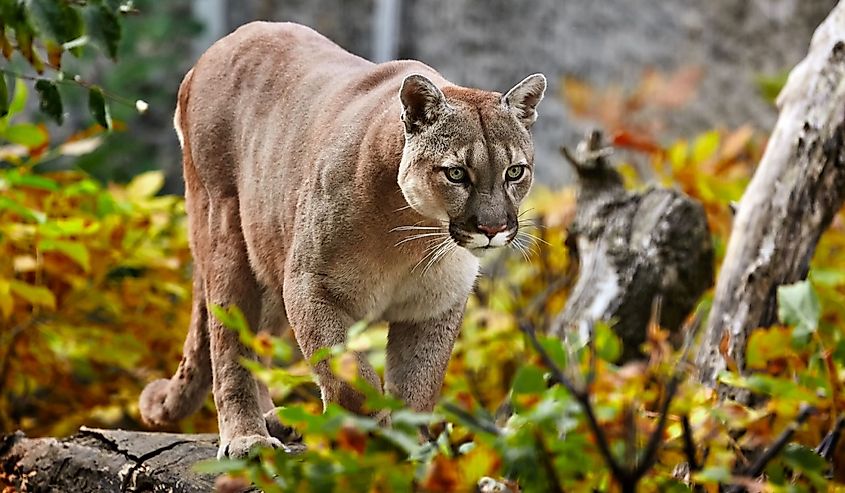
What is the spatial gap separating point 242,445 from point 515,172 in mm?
957

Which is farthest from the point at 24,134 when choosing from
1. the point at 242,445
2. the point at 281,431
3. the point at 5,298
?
the point at 242,445

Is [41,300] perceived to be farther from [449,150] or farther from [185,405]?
[449,150]

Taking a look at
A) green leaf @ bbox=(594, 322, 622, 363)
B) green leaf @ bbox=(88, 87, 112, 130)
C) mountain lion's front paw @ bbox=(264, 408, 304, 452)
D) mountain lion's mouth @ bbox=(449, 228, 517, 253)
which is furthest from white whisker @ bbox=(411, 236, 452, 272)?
green leaf @ bbox=(88, 87, 112, 130)

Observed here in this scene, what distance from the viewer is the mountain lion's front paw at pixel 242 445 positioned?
2.89m

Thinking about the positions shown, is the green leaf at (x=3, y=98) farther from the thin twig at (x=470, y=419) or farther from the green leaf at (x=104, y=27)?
the thin twig at (x=470, y=419)

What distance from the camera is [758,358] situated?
2621 millimetres

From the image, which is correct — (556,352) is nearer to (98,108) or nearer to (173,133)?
(98,108)

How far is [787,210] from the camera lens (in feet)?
12.5

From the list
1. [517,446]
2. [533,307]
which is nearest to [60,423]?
[533,307]

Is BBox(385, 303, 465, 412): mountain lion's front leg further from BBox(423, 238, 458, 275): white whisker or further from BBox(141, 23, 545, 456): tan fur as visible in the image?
BBox(423, 238, 458, 275): white whisker

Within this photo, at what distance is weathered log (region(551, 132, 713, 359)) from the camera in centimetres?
423

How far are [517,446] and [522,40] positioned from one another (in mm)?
6396

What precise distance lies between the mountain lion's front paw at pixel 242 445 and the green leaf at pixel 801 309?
1244 millimetres

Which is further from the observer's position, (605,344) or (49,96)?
(49,96)
